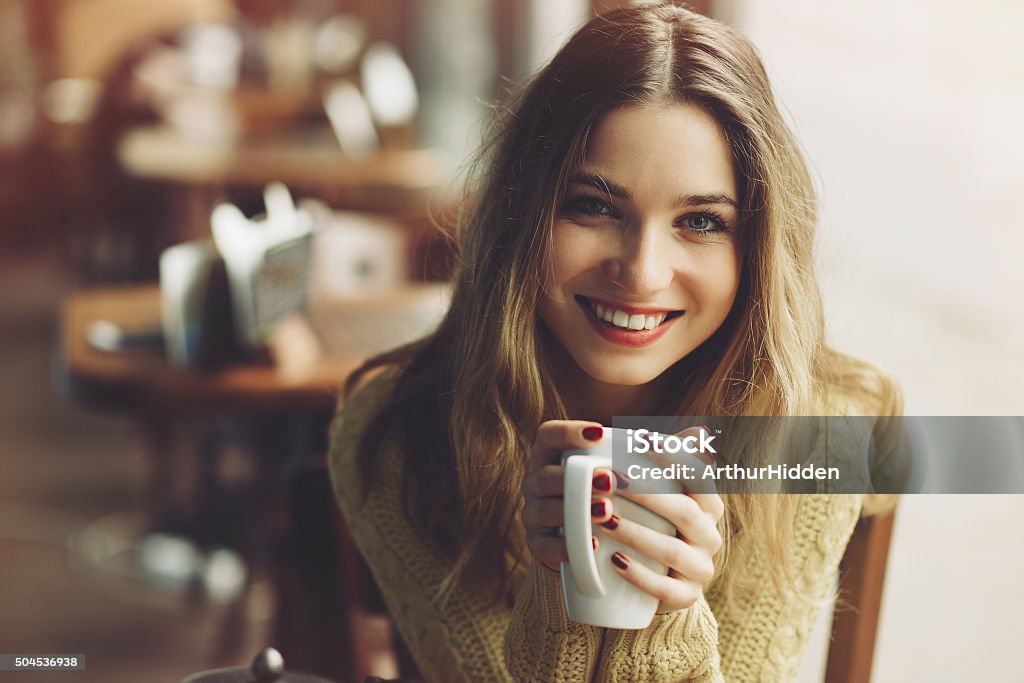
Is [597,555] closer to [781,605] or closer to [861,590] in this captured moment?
[781,605]

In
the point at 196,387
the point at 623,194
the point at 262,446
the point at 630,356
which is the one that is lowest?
the point at 262,446

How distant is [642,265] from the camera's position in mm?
674

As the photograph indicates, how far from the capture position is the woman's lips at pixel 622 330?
2.33 ft

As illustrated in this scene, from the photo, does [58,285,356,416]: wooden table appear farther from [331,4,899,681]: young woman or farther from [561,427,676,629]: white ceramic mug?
[561,427,676,629]: white ceramic mug

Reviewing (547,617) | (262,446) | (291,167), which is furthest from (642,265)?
(291,167)

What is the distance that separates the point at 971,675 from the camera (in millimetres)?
978

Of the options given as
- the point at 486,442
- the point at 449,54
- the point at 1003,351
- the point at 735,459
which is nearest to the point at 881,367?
the point at 735,459

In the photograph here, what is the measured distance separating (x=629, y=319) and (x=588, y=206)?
0.25ft

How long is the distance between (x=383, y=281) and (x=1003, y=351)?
5.03 feet

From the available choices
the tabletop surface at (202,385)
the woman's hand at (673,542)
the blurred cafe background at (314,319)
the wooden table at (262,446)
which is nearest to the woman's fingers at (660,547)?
the woman's hand at (673,542)

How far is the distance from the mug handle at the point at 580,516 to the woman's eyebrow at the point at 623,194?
170 millimetres

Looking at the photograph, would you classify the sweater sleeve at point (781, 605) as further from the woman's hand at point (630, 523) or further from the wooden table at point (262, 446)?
A: the wooden table at point (262, 446)

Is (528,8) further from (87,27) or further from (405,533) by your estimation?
(405,533)

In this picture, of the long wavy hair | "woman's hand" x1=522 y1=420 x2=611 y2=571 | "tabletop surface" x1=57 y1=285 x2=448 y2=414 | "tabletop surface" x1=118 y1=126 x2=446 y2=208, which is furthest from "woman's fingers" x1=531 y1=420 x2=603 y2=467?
"tabletop surface" x1=118 y1=126 x2=446 y2=208
